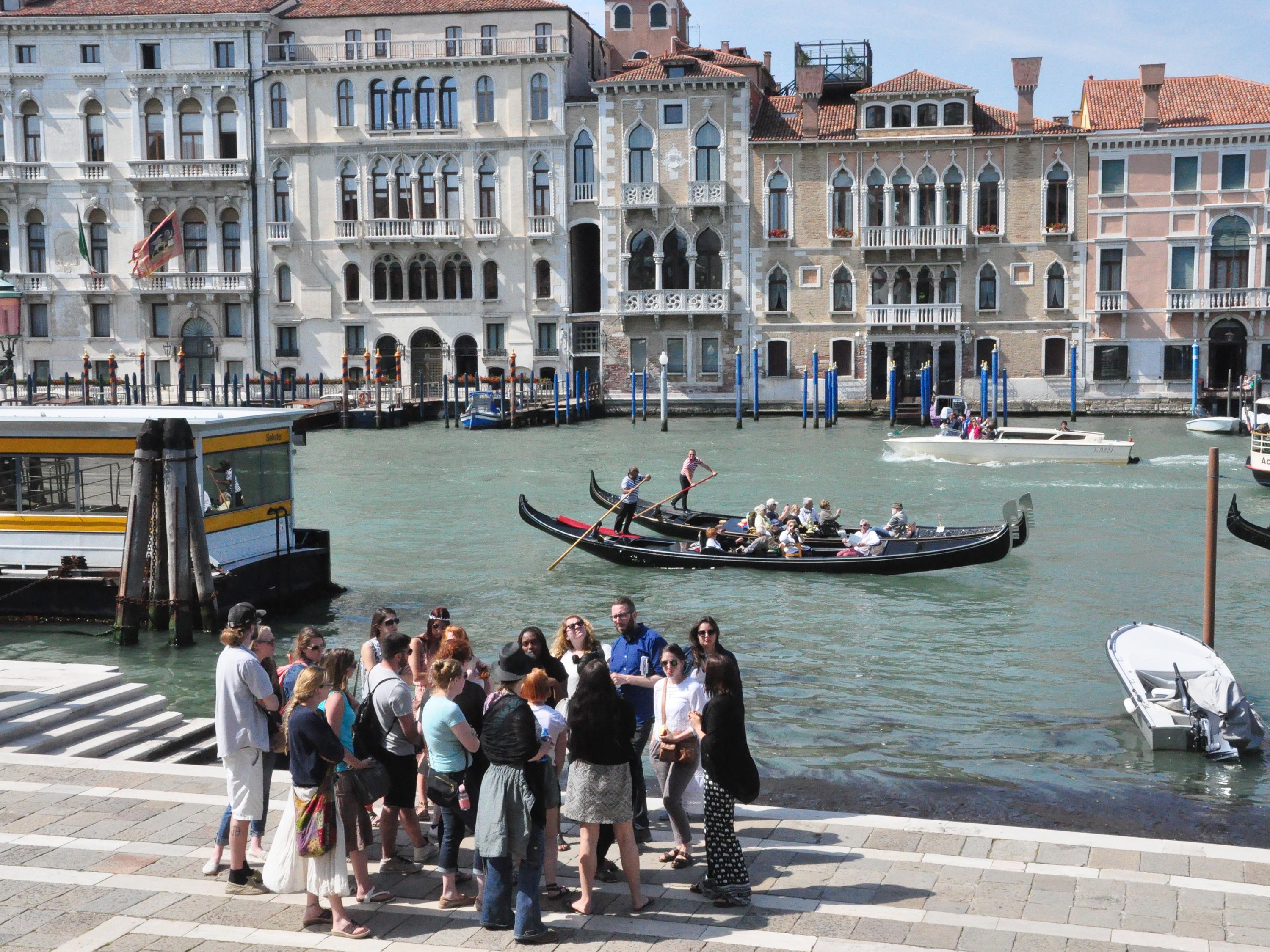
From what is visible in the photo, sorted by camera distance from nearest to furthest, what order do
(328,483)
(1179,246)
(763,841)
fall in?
1. (763,841)
2. (328,483)
3. (1179,246)

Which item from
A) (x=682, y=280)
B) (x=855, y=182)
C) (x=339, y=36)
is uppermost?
(x=339, y=36)

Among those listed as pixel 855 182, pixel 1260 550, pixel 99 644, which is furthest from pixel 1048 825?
pixel 855 182

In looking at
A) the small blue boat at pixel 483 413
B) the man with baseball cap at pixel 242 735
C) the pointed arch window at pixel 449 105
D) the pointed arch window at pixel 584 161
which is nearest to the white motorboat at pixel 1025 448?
the small blue boat at pixel 483 413

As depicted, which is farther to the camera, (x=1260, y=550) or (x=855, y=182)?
(x=855, y=182)

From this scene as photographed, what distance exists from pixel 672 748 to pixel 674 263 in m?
34.9

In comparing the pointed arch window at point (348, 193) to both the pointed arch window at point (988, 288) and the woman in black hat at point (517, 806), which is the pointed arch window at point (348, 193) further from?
the woman in black hat at point (517, 806)

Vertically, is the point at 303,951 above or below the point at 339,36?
below

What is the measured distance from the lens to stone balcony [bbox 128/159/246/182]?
40.2 meters

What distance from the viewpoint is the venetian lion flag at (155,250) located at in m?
37.0

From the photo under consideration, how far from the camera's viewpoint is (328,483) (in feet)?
83.3

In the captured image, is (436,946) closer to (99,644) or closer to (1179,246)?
(99,644)

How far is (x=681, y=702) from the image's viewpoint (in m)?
5.57

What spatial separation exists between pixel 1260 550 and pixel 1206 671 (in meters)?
8.95

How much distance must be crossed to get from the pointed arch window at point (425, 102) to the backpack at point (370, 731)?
36.2 meters
